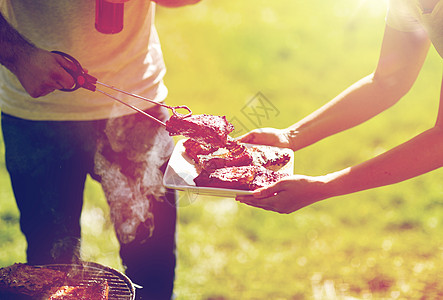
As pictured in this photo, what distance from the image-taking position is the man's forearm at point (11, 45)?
7.58 ft

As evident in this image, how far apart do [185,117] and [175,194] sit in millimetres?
623

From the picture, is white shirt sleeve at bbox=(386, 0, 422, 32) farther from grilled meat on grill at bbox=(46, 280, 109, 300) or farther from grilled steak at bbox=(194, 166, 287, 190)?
grilled meat on grill at bbox=(46, 280, 109, 300)

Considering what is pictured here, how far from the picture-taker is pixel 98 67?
8.34 feet

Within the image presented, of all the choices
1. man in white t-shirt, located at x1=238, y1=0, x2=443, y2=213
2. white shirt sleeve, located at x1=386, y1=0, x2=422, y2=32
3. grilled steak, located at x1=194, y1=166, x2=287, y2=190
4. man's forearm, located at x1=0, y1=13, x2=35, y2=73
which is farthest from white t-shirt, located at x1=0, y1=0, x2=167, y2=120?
white shirt sleeve, located at x1=386, y1=0, x2=422, y2=32

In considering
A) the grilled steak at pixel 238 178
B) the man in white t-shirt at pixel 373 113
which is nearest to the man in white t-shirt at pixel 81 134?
the grilled steak at pixel 238 178

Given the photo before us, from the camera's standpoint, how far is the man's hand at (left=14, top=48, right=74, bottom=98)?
2.25m

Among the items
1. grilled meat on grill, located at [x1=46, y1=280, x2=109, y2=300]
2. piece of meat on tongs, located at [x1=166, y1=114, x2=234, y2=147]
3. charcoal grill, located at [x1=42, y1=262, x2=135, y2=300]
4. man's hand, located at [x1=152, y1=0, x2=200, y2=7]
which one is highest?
man's hand, located at [x1=152, y1=0, x2=200, y2=7]

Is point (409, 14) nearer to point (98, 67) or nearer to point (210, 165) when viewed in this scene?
point (210, 165)

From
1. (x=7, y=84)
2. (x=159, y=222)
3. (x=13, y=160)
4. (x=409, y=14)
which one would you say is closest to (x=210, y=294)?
(x=159, y=222)

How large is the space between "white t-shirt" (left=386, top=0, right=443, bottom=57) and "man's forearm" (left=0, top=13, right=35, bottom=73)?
1.75 metres

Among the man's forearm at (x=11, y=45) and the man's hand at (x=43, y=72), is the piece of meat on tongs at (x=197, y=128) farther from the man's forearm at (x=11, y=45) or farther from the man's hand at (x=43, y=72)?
the man's forearm at (x=11, y=45)

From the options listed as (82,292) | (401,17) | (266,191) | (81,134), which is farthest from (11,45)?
(401,17)

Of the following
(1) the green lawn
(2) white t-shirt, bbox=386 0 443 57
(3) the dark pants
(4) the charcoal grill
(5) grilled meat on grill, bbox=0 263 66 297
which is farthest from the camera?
(1) the green lawn

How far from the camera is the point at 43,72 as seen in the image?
88.4 inches
